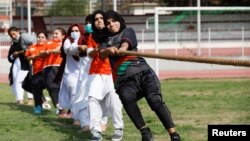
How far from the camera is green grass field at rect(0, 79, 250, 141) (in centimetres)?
1112

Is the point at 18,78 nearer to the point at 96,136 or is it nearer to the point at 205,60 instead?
the point at 96,136

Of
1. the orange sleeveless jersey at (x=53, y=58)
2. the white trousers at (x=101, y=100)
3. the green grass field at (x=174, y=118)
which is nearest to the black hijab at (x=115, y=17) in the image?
the white trousers at (x=101, y=100)

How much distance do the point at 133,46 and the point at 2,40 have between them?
3049 cm

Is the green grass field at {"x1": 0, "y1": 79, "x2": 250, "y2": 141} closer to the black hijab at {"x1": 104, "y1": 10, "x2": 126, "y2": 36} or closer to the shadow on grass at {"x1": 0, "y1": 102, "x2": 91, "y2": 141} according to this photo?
the shadow on grass at {"x1": 0, "y1": 102, "x2": 91, "y2": 141}

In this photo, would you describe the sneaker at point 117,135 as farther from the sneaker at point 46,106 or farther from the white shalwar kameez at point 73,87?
the sneaker at point 46,106

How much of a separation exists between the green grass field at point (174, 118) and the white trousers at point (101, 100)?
43cm

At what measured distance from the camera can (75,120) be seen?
12.6 metres

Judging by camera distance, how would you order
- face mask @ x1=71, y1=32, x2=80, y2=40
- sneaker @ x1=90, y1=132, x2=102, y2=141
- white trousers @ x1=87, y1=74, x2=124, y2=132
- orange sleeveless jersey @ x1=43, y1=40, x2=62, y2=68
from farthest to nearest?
orange sleeveless jersey @ x1=43, y1=40, x2=62, y2=68, face mask @ x1=71, y1=32, x2=80, y2=40, white trousers @ x1=87, y1=74, x2=124, y2=132, sneaker @ x1=90, y1=132, x2=102, y2=141

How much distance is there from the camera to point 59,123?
12.9 meters

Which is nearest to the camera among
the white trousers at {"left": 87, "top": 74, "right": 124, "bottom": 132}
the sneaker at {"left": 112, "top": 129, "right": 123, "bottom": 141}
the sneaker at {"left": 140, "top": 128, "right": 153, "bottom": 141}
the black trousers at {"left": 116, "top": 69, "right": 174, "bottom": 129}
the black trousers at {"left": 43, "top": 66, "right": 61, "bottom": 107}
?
the black trousers at {"left": 116, "top": 69, "right": 174, "bottom": 129}

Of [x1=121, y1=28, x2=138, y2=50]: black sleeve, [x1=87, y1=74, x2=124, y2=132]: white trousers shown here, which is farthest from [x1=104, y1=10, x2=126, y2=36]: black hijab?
[x1=87, y1=74, x2=124, y2=132]: white trousers

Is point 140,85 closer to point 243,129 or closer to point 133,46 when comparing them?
point 133,46

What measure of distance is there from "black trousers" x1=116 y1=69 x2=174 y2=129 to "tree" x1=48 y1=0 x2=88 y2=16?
1848 inches

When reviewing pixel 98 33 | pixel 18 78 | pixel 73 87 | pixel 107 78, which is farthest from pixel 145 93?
pixel 18 78
